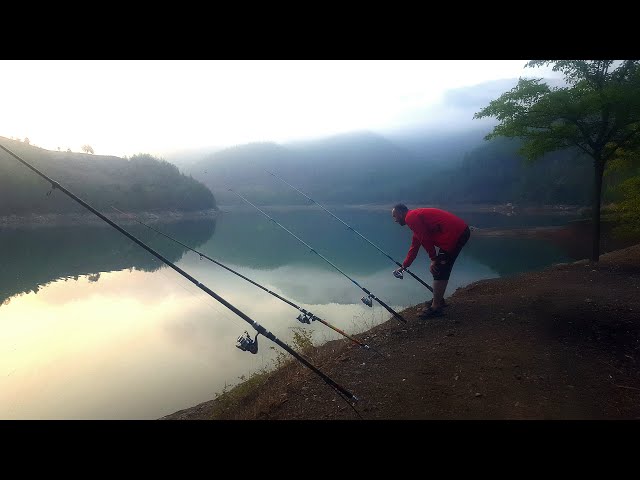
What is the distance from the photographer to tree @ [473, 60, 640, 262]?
1080 centimetres

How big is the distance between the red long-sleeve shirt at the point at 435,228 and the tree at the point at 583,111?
7.33 metres

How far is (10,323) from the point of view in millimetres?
13883

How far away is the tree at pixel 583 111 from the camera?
1080cm

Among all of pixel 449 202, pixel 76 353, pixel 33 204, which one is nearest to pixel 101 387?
pixel 76 353

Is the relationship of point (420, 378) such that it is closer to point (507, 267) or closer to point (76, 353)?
point (76, 353)

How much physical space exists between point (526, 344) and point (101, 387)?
31.2 feet

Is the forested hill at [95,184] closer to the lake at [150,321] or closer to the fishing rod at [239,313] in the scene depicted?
the lake at [150,321]

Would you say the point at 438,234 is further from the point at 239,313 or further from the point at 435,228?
the point at 239,313

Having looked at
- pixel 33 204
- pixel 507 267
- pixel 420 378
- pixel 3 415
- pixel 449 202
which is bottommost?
pixel 3 415

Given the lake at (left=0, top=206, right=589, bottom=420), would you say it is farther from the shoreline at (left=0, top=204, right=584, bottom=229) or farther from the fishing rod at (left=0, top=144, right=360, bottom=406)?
the shoreline at (left=0, top=204, right=584, bottom=229)

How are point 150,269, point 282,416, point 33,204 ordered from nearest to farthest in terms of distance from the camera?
point 282,416 → point 150,269 → point 33,204

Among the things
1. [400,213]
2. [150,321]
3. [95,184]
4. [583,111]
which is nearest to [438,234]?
[400,213]

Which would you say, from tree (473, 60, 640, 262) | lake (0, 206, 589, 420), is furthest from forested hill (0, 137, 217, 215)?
tree (473, 60, 640, 262)

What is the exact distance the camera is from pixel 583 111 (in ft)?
36.9
